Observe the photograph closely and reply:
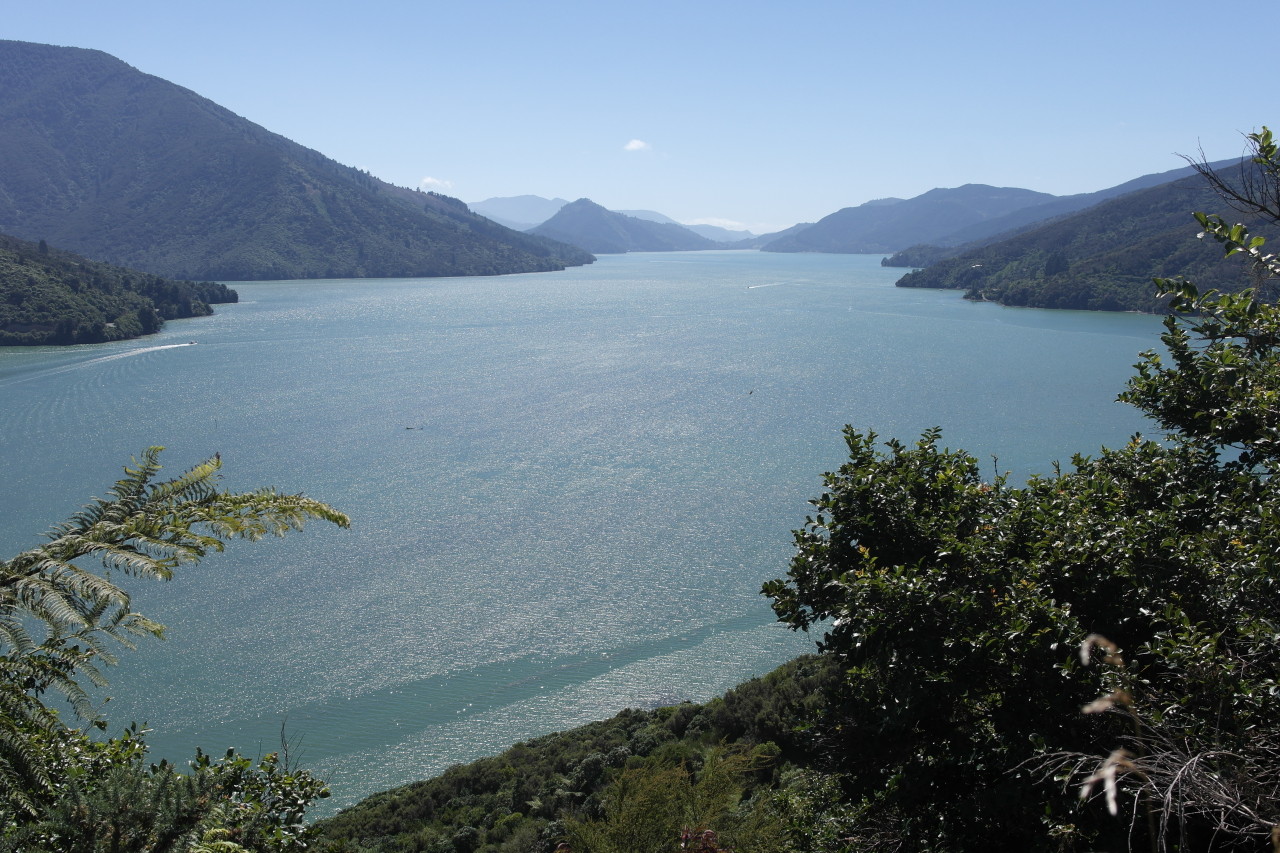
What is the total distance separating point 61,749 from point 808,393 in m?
42.5

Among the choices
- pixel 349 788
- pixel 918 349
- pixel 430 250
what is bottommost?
pixel 349 788

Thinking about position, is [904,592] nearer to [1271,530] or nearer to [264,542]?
[1271,530]

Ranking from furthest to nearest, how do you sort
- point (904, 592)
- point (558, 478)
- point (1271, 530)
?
1. point (558, 478)
2. point (904, 592)
3. point (1271, 530)

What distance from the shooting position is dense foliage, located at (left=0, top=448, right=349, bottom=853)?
12.4 feet

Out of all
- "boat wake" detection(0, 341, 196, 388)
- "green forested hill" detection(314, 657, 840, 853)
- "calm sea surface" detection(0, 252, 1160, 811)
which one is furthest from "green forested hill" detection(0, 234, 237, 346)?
"green forested hill" detection(314, 657, 840, 853)

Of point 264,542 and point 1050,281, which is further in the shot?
point 1050,281

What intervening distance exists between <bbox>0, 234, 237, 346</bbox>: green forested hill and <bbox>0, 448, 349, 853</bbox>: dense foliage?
75.5 m

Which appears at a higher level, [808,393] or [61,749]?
[61,749]

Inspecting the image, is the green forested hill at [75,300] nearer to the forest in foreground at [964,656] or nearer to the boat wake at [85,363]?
the boat wake at [85,363]

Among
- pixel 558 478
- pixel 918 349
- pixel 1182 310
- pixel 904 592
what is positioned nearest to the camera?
pixel 904 592

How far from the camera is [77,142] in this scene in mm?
181500

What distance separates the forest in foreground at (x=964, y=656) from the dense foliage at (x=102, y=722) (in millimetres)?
16

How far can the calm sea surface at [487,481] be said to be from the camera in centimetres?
1875

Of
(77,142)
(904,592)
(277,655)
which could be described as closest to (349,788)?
(277,655)
